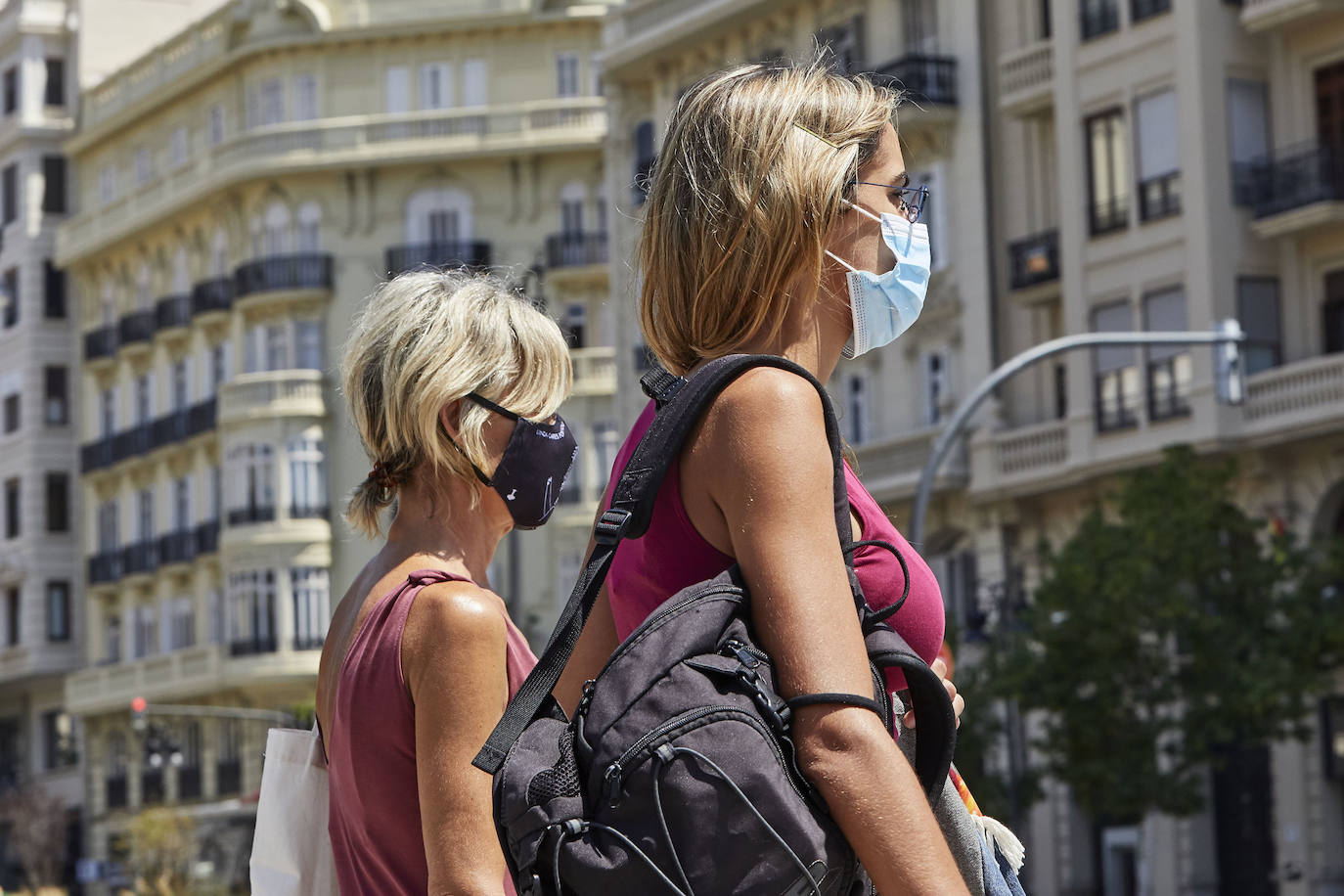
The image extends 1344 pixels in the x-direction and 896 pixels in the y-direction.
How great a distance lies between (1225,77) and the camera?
34.9 meters

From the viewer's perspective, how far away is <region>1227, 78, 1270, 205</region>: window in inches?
1369

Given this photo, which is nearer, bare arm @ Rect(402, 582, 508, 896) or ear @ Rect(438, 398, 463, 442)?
bare arm @ Rect(402, 582, 508, 896)

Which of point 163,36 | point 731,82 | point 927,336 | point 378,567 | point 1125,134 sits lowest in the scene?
point 378,567

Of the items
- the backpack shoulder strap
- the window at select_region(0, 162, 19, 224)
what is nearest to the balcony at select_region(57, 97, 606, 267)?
the window at select_region(0, 162, 19, 224)

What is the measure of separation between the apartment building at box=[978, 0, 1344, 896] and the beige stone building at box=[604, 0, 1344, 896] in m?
0.04

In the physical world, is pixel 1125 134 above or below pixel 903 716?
above

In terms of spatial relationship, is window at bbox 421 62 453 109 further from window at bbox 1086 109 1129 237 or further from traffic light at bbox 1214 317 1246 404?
traffic light at bbox 1214 317 1246 404

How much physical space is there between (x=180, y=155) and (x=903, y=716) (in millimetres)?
62119

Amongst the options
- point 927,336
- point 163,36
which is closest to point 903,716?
point 927,336

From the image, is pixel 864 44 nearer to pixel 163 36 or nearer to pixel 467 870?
pixel 163 36

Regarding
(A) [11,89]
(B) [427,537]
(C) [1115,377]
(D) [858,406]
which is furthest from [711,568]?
(A) [11,89]

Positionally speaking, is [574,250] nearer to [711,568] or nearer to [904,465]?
[904,465]

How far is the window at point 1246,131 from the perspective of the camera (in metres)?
34.8

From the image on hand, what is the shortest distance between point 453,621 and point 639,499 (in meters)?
1.14
